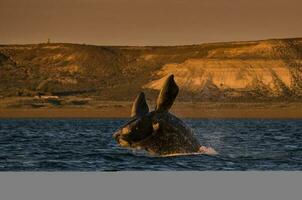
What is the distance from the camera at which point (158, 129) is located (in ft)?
107

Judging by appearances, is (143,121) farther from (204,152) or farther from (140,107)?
(204,152)

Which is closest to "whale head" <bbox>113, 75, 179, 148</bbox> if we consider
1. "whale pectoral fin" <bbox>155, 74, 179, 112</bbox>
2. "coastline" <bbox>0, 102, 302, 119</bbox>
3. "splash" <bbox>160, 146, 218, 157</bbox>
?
"whale pectoral fin" <bbox>155, 74, 179, 112</bbox>

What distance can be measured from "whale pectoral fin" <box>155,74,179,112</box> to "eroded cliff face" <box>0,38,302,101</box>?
3835 inches

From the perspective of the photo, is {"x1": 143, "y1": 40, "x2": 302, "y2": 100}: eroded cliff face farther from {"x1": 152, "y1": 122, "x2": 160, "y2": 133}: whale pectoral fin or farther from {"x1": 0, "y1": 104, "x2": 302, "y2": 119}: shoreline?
{"x1": 152, "y1": 122, "x2": 160, "y2": 133}: whale pectoral fin

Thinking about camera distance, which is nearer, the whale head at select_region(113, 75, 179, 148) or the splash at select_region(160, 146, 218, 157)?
the whale head at select_region(113, 75, 179, 148)

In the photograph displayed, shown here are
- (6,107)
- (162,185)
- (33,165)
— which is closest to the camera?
(162,185)

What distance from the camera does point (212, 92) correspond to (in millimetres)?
150250

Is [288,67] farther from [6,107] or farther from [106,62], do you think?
[6,107]

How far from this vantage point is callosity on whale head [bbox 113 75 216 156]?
3139cm

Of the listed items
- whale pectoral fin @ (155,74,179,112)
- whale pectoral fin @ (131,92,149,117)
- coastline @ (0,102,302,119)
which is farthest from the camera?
coastline @ (0,102,302,119)

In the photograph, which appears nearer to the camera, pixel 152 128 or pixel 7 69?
pixel 152 128

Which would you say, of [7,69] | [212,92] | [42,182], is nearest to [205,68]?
[212,92]

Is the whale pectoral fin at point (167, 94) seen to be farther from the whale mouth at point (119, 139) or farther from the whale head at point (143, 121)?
the whale mouth at point (119, 139)

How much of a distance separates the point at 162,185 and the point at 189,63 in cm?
11807
